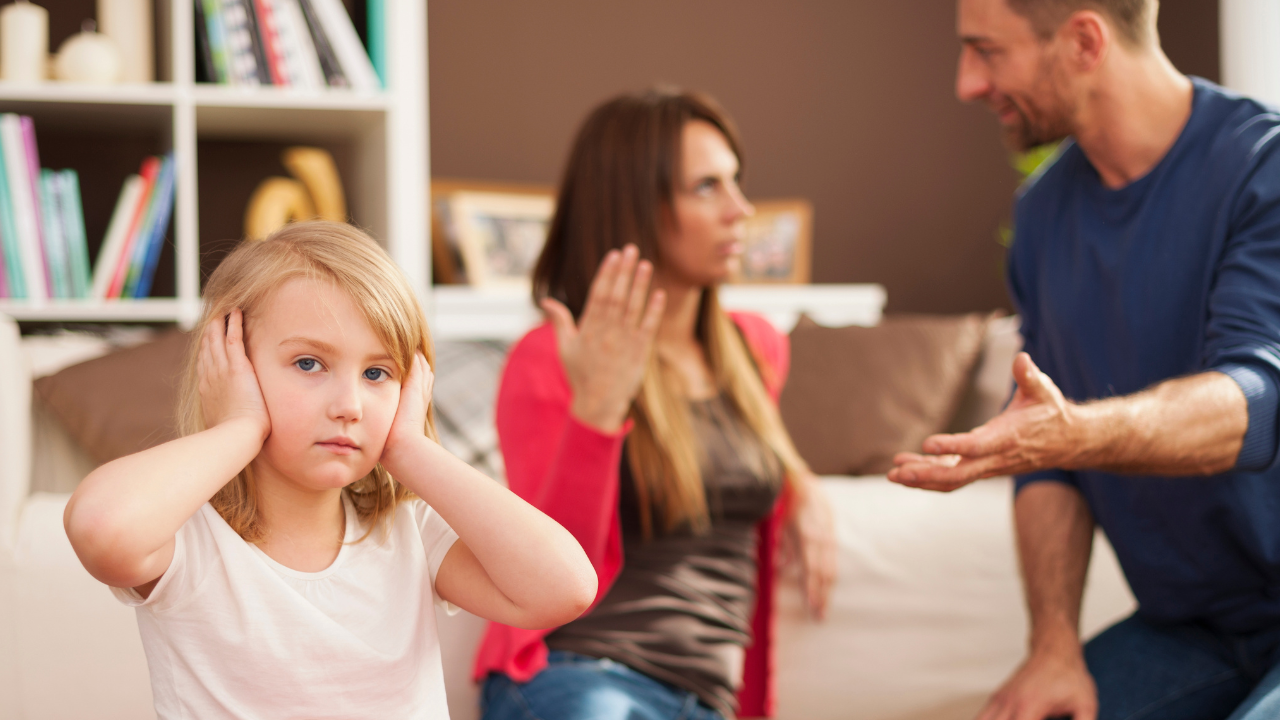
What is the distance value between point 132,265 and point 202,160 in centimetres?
54

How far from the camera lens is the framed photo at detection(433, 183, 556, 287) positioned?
2570 mm

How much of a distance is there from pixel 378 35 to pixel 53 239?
32.7 inches

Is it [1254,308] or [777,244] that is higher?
[1254,308]

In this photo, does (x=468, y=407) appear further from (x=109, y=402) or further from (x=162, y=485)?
(x=162, y=485)

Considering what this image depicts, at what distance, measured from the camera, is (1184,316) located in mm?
1269

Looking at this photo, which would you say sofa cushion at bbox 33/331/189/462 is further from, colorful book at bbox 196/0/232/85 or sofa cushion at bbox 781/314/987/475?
sofa cushion at bbox 781/314/987/475

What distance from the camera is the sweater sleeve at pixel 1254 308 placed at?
106 cm

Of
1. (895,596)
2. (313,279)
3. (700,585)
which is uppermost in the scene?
(313,279)

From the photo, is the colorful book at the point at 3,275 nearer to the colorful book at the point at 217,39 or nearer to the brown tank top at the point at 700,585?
the colorful book at the point at 217,39

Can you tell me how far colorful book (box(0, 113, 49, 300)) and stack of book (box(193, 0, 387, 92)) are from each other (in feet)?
1.30

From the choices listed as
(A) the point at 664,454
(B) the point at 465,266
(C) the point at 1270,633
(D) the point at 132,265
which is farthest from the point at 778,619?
(D) the point at 132,265

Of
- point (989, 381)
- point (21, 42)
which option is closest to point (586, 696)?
point (989, 381)

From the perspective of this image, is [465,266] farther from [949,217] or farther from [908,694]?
[949,217]

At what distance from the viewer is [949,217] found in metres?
3.35
